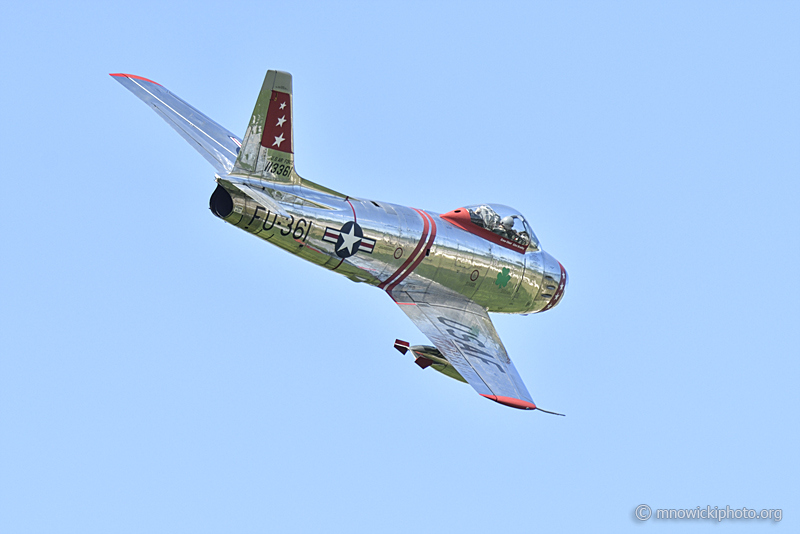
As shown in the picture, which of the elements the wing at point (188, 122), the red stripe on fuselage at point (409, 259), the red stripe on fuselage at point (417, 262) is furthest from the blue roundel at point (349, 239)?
the wing at point (188, 122)

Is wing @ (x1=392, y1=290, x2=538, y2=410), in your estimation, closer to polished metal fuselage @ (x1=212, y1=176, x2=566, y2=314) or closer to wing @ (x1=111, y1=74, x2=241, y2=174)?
polished metal fuselage @ (x1=212, y1=176, x2=566, y2=314)

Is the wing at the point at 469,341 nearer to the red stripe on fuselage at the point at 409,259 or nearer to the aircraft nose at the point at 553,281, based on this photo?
the red stripe on fuselage at the point at 409,259

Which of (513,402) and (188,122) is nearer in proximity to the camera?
(513,402)

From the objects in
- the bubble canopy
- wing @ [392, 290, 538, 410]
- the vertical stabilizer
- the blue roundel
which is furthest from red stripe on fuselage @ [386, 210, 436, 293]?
the vertical stabilizer

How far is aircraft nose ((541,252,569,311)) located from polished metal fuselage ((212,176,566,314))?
1.2 inches

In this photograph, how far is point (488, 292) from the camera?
3306 centimetres

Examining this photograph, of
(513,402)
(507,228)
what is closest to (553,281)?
(507,228)

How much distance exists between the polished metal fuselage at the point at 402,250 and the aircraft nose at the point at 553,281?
Answer: 30 millimetres

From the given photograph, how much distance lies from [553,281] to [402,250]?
6433 mm

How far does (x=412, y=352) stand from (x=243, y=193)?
6.52 metres

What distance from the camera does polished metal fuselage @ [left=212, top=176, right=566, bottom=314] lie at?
93.0 feet

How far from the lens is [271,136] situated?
90.5ft

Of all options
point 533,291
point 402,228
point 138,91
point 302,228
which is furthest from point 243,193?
point 533,291

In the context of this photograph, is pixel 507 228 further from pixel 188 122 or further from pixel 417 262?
pixel 188 122
